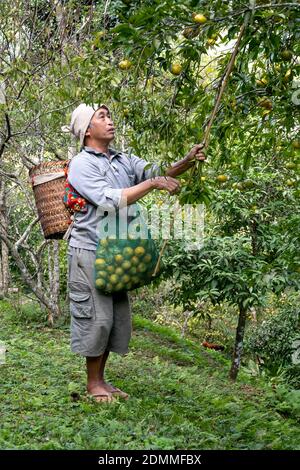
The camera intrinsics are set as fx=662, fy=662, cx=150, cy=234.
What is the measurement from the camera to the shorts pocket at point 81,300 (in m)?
3.78

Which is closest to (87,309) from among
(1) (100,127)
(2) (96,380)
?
(2) (96,380)

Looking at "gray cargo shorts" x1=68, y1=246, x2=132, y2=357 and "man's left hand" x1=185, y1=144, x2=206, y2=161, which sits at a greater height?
"man's left hand" x1=185, y1=144, x2=206, y2=161

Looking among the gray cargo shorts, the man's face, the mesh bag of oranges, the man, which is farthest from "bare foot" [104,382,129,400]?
the man's face

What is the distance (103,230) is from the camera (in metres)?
3.79

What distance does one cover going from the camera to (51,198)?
504 cm

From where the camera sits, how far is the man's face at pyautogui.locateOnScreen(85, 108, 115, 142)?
391 cm

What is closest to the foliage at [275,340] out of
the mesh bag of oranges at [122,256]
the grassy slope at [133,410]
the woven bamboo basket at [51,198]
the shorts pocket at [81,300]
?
the grassy slope at [133,410]

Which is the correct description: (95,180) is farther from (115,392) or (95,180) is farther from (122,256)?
(115,392)

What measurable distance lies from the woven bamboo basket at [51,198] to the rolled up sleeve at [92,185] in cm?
103

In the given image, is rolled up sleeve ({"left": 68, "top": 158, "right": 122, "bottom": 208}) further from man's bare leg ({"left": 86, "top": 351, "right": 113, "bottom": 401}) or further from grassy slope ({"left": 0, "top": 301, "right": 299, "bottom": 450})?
grassy slope ({"left": 0, "top": 301, "right": 299, "bottom": 450})

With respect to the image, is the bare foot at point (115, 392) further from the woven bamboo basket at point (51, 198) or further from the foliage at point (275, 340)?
the foliage at point (275, 340)

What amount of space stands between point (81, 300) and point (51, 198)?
1458 mm

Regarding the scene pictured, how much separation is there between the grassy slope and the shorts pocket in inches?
20.3

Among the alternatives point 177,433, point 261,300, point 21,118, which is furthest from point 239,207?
point 177,433
